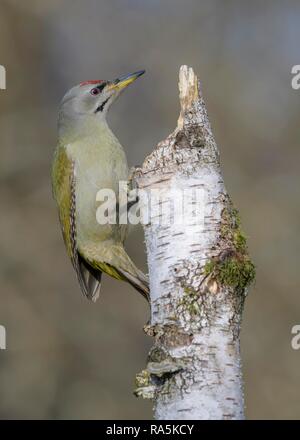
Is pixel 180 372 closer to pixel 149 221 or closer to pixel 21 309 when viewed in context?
pixel 149 221

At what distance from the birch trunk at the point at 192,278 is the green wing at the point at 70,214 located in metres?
1.99

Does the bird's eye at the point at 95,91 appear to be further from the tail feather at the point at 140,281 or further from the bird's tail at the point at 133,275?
the tail feather at the point at 140,281

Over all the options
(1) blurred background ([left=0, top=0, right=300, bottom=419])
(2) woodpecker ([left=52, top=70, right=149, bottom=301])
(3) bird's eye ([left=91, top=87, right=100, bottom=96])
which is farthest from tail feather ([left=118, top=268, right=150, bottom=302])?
(1) blurred background ([left=0, top=0, right=300, bottom=419])

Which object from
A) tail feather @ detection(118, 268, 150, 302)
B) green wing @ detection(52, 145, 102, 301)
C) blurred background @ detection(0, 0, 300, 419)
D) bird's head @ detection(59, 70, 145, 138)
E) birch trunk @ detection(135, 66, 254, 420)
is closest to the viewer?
birch trunk @ detection(135, 66, 254, 420)

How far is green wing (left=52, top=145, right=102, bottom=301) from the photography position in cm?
639

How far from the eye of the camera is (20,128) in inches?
396

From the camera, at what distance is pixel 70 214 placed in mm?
6516

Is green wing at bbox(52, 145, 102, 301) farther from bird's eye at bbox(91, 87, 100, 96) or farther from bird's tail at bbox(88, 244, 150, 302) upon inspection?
bird's eye at bbox(91, 87, 100, 96)

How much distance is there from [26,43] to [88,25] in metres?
0.90

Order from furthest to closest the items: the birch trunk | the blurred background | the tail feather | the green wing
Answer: the blurred background, the green wing, the tail feather, the birch trunk

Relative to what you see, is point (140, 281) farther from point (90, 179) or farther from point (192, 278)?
point (192, 278)

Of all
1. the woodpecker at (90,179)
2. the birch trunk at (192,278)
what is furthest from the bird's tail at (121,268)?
the birch trunk at (192,278)

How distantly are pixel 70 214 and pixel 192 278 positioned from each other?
2.62 metres

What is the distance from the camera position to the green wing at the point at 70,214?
639cm
